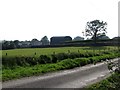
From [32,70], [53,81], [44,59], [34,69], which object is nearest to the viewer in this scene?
[53,81]

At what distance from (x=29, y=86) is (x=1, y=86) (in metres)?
1.43

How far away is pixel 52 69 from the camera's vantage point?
79.9ft

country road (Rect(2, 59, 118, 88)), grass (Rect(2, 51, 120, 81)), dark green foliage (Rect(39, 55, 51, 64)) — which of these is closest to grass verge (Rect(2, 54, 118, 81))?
grass (Rect(2, 51, 120, 81))

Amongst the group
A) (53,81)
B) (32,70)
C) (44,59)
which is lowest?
(53,81)

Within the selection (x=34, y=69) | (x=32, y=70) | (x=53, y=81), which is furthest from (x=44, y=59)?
(x=53, y=81)

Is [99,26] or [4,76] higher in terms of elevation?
[99,26]

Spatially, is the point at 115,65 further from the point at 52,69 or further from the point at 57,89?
the point at 52,69

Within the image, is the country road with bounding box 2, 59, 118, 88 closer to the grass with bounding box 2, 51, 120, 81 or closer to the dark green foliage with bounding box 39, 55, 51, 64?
the grass with bounding box 2, 51, 120, 81

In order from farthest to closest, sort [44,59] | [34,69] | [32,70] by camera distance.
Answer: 1. [44,59]
2. [34,69]
3. [32,70]

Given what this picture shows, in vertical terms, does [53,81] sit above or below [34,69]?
below

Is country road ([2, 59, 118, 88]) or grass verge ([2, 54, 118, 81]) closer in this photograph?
country road ([2, 59, 118, 88])

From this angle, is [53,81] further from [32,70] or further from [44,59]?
[44,59]

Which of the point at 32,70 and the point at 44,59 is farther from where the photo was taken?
the point at 44,59

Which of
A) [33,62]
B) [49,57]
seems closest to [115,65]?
[33,62]
